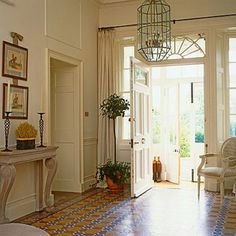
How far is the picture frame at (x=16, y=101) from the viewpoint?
4449mm

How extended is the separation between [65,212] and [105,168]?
5.30 ft

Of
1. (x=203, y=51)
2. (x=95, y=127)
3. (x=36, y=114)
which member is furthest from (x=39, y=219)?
(x=203, y=51)

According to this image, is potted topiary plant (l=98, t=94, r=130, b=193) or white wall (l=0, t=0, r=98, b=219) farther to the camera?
potted topiary plant (l=98, t=94, r=130, b=193)

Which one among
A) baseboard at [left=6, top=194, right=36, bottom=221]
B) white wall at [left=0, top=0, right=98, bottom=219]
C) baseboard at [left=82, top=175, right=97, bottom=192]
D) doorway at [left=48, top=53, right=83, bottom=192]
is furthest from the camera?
baseboard at [left=82, top=175, right=97, bottom=192]

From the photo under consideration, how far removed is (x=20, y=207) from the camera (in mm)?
4785

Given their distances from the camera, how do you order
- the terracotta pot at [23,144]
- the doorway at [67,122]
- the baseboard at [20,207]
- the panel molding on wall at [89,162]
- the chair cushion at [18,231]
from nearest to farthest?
1. the chair cushion at [18,231]
2. the terracotta pot at [23,144]
3. the baseboard at [20,207]
4. the doorway at [67,122]
5. the panel molding on wall at [89,162]

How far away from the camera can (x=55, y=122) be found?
659 cm

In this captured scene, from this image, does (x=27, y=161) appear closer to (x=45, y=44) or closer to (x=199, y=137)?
(x=45, y=44)

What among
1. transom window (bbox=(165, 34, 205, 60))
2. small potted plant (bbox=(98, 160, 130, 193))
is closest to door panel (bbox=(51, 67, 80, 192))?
small potted plant (bbox=(98, 160, 130, 193))

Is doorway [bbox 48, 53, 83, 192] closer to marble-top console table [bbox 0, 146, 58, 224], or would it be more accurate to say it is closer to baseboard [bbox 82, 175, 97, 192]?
baseboard [bbox 82, 175, 97, 192]

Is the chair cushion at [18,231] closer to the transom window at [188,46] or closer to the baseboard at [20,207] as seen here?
the baseboard at [20,207]

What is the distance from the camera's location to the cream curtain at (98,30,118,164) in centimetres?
696

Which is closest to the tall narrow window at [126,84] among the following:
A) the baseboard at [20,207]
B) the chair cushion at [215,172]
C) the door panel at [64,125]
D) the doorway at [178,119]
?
the doorway at [178,119]

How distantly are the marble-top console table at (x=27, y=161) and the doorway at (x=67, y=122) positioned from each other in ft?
4.23
